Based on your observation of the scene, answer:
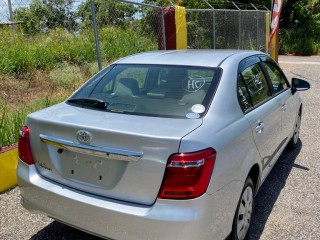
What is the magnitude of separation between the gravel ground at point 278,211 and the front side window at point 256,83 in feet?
3.67

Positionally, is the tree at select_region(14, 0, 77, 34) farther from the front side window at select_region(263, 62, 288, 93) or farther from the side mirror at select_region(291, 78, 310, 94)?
the side mirror at select_region(291, 78, 310, 94)

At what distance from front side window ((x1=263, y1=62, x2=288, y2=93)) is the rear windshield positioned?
1276 mm

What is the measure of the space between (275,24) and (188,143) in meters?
10.0

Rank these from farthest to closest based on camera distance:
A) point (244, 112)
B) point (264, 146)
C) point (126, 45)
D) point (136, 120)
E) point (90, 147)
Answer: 1. point (126, 45)
2. point (264, 146)
3. point (244, 112)
4. point (136, 120)
5. point (90, 147)

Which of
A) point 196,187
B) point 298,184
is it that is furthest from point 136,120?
point 298,184

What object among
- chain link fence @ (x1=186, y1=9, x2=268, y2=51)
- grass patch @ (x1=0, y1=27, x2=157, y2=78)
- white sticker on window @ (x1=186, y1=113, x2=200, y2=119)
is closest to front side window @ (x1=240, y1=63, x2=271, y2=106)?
white sticker on window @ (x1=186, y1=113, x2=200, y2=119)

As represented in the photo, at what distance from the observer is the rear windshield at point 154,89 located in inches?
110

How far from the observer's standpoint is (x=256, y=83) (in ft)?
11.7

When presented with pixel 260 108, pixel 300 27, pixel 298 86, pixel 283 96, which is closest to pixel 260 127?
pixel 260 108

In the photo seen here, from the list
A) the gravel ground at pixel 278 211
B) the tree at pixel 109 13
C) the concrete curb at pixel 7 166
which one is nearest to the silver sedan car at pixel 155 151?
the gravel ground at pixel 278 211

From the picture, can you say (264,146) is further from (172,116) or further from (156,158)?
(156,158)

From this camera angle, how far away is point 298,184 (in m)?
4.22

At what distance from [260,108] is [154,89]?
1.02 m

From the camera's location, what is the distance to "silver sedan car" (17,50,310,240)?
2.24 metres
